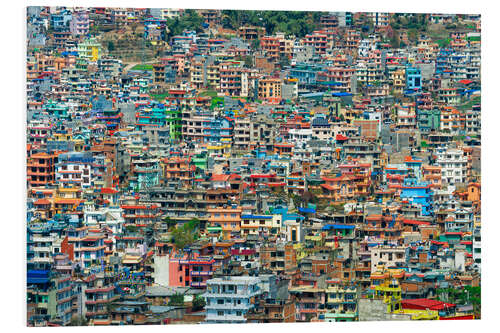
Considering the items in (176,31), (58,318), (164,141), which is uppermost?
→ (176,31)

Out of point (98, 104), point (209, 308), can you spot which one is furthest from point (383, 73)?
point (209, 308)

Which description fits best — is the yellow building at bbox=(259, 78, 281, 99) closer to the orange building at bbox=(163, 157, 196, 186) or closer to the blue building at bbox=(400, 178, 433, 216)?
the orange building at bbox=(163, 157, 196, 186)

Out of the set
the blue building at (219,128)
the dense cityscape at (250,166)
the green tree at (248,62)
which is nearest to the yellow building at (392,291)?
the dense cityscape at (250,166)

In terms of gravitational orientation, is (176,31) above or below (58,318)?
above

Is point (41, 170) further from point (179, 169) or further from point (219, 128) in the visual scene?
point (219, 128)

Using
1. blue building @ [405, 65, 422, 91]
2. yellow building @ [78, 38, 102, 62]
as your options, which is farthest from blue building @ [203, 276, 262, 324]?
blue building @ [405, 65, 422, 91]

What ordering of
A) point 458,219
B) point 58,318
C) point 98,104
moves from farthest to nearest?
point 98,104 < point 458,219 < point 58,318

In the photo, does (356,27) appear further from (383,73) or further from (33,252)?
(33,252)
